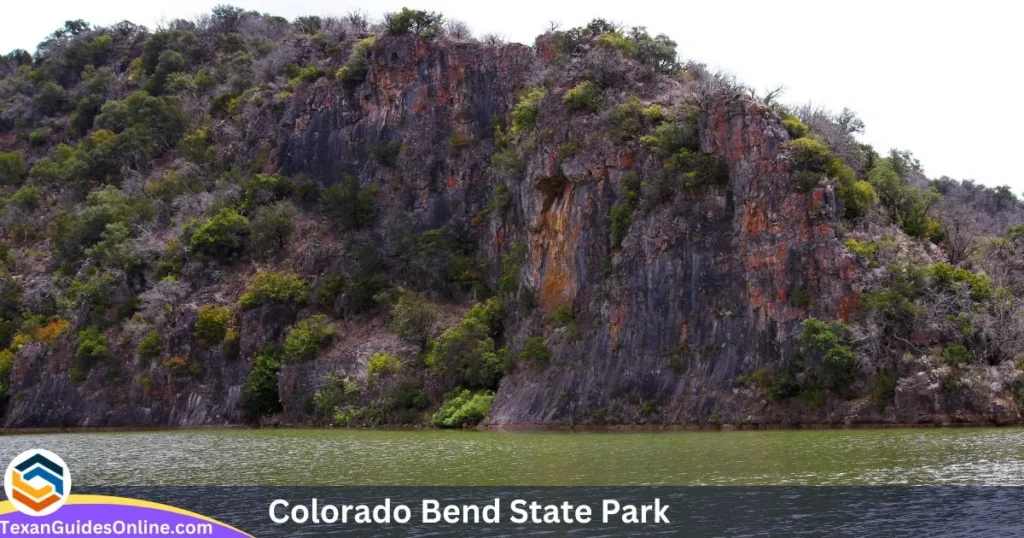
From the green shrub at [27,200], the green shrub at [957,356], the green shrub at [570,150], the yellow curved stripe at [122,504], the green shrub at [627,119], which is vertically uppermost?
the green shrub at [27,200]

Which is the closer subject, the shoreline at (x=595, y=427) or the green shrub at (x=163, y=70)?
the shoreline at (x=595, y=427)

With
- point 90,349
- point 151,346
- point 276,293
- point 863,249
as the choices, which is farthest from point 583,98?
point 90,349

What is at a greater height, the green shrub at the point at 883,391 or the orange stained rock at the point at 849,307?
the orange stained rock at the point at 849,307

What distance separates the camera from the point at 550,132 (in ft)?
238

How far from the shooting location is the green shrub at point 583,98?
7119cm

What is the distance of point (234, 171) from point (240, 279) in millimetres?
15585

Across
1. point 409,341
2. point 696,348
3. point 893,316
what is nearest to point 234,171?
point 409,341

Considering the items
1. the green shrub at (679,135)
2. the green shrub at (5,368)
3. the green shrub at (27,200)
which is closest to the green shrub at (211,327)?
the green shrub at (5,368)

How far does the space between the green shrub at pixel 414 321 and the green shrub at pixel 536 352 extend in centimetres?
954

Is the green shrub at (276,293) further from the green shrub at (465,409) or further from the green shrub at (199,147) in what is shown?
the green shrub at (199,147)

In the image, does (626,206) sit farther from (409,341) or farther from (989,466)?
(989,466)

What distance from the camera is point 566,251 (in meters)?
69.4

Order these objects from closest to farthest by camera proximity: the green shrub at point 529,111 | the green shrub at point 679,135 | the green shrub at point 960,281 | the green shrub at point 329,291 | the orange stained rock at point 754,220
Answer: the green shrub at point 960,281, the orange stained rock at point 754,220, the green shrub at point 679,135, the green shrub at point 529,111, the green shrub at point 329,291

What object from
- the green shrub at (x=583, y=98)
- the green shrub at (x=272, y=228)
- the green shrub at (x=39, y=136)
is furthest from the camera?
the green shrub at (x=39, y=136)
